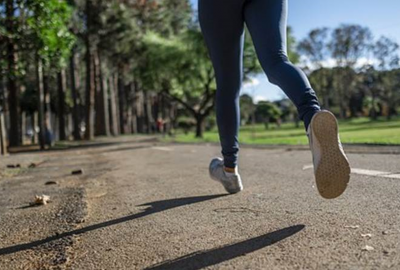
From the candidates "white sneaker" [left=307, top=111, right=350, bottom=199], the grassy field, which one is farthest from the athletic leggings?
the grassy field

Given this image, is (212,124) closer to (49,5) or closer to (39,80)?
(39,80)

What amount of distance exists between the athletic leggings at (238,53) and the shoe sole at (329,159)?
0.11 m

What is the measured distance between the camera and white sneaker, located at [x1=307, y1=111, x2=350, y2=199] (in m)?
1.95

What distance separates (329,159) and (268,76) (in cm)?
63

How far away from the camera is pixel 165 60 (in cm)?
2662

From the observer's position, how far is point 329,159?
1.95 m

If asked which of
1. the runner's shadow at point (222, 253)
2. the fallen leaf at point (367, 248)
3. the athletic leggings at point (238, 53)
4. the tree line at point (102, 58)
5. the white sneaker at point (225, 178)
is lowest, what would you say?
the runner's shadow at point (222, 253)

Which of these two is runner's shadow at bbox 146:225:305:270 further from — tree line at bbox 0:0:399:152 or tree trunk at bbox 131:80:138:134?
tree trunk at bbox 131:80:138:134

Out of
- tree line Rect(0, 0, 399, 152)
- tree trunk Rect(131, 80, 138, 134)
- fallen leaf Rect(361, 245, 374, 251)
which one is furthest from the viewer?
tree trunk Rect(131, 80, 138, 134)

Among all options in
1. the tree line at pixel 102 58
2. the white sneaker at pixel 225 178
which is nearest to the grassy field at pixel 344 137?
the tree line at pixel 102 58

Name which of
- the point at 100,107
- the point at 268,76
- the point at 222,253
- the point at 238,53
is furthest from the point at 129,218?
the point at 100,107

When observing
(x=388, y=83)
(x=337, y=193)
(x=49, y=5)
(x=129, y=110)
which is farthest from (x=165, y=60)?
(x=388, y=83)

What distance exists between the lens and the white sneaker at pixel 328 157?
76.7 inches

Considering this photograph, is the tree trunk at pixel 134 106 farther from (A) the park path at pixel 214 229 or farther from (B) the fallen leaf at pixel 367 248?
(B) the fallen leaf at pixel 367 248
